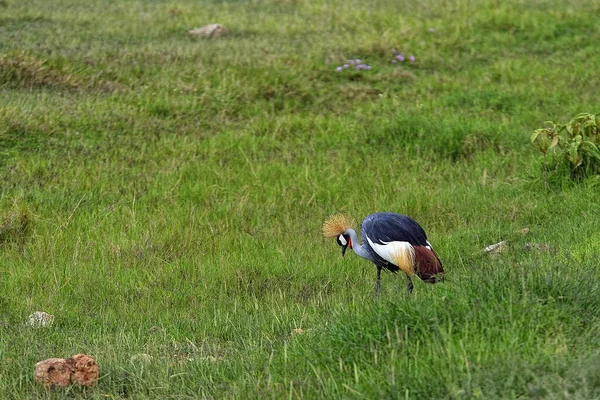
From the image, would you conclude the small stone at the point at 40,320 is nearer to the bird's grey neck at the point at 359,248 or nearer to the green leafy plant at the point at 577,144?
the bird's grey neck at the point at 359,248

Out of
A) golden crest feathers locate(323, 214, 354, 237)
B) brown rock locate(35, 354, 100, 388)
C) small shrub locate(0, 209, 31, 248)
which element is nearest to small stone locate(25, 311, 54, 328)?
brown rock locate(35, 354, 100, 388)

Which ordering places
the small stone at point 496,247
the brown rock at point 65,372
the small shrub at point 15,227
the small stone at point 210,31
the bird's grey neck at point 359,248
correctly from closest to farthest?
the brown rock at point 65,372, the bird's grey neck at point 359,248, the small stone at point 496,247, the small shrub at point 15,227, the small stone at point 210,31

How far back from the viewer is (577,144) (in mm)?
7625

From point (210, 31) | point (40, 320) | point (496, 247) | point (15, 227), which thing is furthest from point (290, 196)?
point (210, 31)

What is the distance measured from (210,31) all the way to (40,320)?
8831 millimetres

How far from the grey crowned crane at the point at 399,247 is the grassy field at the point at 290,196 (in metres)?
0.21

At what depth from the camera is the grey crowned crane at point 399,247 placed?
18.3 feet

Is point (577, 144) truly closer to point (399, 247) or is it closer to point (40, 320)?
point (399, 247)

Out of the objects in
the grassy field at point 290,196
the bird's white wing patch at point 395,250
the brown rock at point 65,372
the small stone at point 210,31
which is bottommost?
the small stone at point 210,31

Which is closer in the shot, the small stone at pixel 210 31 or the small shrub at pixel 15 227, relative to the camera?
the small shrub at pixel 15 227

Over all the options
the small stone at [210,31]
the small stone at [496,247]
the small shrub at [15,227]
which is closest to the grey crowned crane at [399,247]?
the small stone at [496,247]

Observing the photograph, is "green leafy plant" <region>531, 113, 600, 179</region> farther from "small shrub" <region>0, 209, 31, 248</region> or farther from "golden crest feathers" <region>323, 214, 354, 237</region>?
"small shrub" <region>0, 209, 31, 248</region>

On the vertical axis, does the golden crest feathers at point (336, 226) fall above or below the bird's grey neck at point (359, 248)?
above

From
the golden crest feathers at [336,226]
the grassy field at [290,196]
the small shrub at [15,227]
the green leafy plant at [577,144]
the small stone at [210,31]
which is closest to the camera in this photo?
the grassy field at [290,196]
